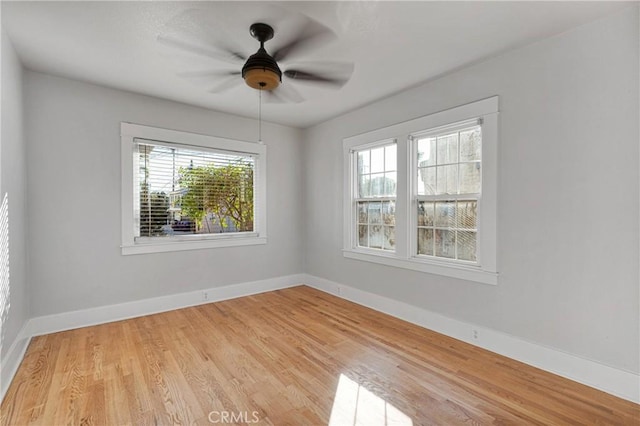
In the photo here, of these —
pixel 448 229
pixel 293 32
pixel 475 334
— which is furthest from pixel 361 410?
pixel 293 32

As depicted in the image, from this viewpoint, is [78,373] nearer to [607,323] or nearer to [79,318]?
[79,318]

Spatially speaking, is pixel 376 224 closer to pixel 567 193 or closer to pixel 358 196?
pixel 358 196

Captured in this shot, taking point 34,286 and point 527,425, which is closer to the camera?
point 527,425

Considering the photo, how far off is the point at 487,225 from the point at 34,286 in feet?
15.0

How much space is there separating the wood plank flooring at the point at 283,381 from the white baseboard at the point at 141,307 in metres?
0.14

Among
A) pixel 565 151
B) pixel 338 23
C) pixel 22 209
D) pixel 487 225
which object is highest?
pixel 338 23

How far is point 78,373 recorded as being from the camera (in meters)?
2.37

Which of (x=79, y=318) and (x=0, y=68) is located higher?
(x=0, y=68)

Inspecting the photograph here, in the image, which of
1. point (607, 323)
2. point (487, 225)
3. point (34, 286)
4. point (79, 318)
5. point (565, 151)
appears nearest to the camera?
point (607, 323)

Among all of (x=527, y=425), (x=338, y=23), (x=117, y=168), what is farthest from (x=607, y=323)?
(x=117, y=168)

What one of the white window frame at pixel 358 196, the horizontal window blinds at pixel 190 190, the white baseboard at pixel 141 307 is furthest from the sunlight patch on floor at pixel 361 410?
the horizontal window blinds at pixel 190 190

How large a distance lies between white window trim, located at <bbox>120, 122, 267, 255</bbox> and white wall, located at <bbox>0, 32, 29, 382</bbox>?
Answer: 861 mm

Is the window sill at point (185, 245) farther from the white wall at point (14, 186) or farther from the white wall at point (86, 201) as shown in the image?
the white wall at point (14, 186)

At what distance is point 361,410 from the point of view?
1.95m
